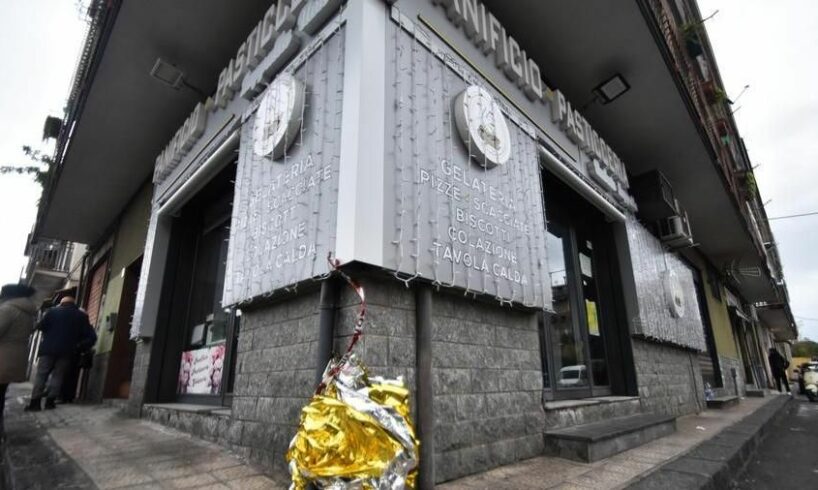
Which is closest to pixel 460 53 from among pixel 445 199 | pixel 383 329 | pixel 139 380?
pixel 445 199

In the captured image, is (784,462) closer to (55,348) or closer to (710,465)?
(710,465)

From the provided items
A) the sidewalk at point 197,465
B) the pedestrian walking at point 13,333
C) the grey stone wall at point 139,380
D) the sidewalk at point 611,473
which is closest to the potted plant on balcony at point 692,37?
the sidewalk at point 197,465

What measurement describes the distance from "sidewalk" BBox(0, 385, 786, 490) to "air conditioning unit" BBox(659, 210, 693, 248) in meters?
3.50

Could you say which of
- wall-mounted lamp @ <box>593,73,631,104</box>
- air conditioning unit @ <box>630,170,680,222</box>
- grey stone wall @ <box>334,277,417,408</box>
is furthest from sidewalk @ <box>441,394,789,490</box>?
air conditioning unit @ <box>630,170,680,222</box>

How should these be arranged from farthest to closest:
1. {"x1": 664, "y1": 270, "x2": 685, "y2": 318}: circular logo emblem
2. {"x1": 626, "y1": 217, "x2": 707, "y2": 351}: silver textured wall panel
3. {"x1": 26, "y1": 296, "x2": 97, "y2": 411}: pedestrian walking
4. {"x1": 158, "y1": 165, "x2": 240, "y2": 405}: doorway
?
1. {"x1": 664, "y1": 270, "x2": 685, "y2": 318}: circular logo emblem
2. {"x1": 626, "y1": 217, "x2": 707, "y2": 351}: silver textured wall panel
3. {"x1": 26, "y1": 296, "x2": 97, "y2": 411}: pedestrian walking
4. {"x1": 158, "y1": 165, "x2": 240, "y2": 405}: doorway

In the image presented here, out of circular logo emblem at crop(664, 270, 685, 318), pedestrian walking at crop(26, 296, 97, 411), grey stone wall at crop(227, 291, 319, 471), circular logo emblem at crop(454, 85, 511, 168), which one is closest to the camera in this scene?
grey stone wall at crop(227, 291, 319, 471)

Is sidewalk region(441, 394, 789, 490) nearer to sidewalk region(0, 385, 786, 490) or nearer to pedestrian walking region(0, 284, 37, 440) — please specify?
sidewalk region(0, 385, 786, 490)

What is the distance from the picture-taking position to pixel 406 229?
2.23 meters

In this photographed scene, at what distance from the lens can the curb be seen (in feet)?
7.05

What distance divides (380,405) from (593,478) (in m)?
1.66

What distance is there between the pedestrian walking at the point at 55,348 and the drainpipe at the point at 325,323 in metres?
5.18

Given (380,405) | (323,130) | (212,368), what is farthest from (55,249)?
(380,405)

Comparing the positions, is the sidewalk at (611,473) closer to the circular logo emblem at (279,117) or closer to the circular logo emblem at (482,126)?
the circular logo emblem at (482,126)

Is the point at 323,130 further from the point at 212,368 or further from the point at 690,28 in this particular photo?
the point at 690,28
